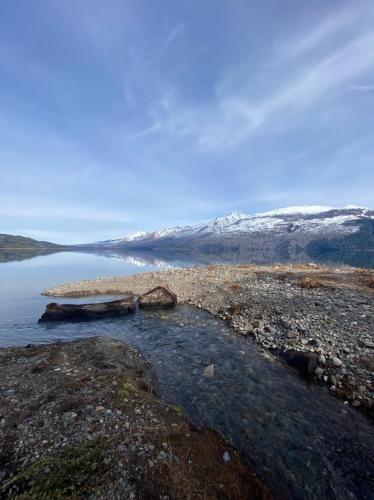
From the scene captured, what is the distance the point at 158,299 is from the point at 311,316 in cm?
1460

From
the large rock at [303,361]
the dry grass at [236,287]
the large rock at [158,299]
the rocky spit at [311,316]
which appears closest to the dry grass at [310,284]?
the rocky spit at [311,316]

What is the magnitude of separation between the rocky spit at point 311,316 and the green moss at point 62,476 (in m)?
9.38

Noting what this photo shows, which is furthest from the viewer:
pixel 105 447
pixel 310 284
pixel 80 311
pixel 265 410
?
pixel 80 311

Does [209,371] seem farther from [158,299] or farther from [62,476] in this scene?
[158,299]

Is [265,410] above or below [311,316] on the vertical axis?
below

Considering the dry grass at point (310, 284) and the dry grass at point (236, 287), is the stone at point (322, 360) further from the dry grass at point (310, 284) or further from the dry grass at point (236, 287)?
the dry grass at point (236, 287)

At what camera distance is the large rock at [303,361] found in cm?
1252

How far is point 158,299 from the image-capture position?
27.0 meters

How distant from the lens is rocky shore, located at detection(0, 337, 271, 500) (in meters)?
6.31

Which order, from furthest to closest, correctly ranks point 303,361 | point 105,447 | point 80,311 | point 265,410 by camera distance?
point 80,311, point 303,361, point 265,410, point 105,447

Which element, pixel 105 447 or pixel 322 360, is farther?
pixel 322 360

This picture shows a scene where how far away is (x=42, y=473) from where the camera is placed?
6527 mm

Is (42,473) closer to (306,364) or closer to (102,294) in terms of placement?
(306,364)

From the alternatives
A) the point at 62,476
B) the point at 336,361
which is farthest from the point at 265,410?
the point at 62,476
